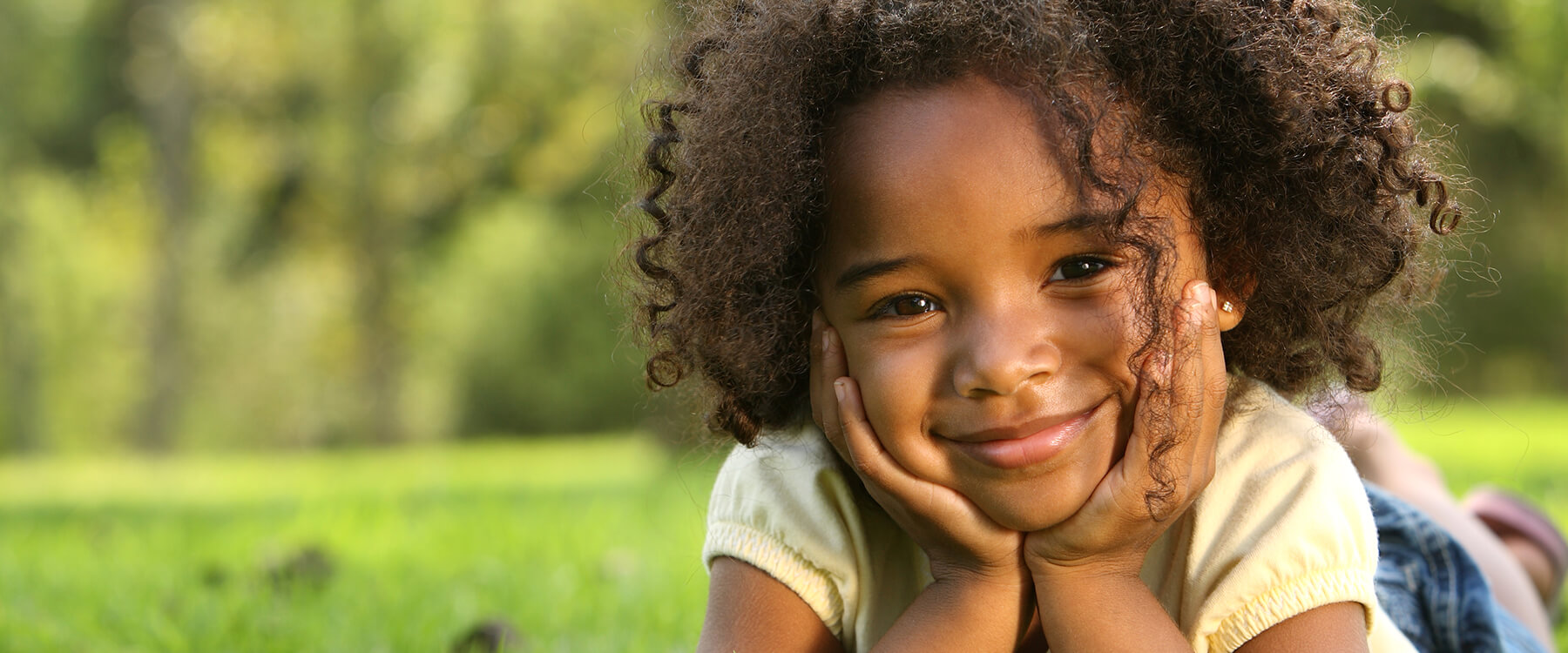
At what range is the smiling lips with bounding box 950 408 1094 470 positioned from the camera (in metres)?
1.84

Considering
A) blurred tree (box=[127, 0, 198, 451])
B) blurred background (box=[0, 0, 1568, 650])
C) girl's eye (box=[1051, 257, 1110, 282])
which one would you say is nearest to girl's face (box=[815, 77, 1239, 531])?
girl's eye (box=[1051, 257, 1110, 282])

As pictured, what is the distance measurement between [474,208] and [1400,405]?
2412 centimetres

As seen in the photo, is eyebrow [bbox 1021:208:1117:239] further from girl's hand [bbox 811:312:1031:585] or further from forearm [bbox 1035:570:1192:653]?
forearm [bbox 1035:570:1192:653]

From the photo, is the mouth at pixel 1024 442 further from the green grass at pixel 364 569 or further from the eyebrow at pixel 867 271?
the green grass at pixel 364 569

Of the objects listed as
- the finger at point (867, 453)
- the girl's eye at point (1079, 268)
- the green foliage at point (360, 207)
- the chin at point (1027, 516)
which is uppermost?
the girl's eye at point (1079, 268)

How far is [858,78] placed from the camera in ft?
6.41

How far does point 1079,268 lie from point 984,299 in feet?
0.54

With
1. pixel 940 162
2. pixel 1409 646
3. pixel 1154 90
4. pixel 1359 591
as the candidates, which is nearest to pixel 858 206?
pixel 940 162

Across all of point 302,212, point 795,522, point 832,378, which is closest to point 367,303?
point 302,212

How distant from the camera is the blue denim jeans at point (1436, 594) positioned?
8.58ft

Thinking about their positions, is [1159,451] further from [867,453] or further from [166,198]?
[166,198]

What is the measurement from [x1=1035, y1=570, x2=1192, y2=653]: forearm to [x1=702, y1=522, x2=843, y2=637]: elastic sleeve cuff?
380mm

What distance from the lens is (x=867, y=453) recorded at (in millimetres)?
1919

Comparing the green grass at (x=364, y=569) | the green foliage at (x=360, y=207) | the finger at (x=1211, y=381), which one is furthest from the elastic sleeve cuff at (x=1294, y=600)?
the green foliage at (x=360, y=207)
